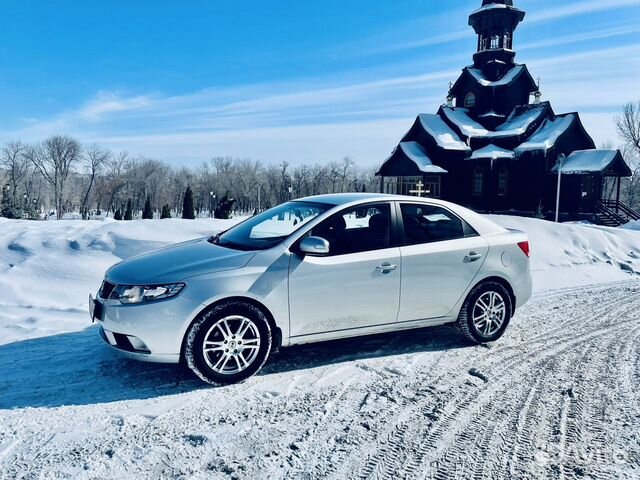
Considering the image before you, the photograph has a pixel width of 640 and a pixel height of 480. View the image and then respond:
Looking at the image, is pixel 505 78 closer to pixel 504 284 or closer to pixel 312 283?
pixel 504 284

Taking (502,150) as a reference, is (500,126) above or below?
above

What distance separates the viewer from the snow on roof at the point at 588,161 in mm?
29797

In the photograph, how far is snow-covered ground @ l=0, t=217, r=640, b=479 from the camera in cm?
311

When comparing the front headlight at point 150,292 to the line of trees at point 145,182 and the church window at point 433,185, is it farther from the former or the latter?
the line of trees at point 145,182

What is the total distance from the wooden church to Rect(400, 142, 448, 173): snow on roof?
0.07 m

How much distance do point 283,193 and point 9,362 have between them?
301 ft

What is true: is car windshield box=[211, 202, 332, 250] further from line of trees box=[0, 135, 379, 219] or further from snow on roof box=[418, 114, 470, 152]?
line of trees box=[0, 135, 379, 219]

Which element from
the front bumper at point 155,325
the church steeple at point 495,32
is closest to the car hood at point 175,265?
Result: the front bumper at point 155,325

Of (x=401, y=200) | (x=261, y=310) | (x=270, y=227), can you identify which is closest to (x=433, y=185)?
(x=401, y=200)

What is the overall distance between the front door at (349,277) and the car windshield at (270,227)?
27 cm

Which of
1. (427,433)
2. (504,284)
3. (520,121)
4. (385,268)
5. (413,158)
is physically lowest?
(427,433)

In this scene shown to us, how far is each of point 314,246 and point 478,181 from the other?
106 feet

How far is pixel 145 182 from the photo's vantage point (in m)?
89.3

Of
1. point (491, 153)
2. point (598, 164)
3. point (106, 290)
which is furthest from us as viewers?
point (491, 153)
